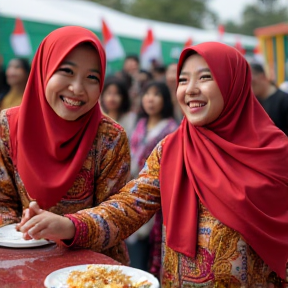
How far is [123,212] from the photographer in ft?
7.03

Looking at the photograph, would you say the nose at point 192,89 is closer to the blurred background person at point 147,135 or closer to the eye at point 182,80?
the eye at point 182,80

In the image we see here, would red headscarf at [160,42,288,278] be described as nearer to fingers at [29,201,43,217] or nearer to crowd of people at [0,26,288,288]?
crowd of people at [0,26,288,288]

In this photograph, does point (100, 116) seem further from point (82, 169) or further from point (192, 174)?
point (192, 174)

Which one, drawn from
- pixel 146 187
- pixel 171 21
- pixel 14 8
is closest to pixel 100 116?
pixel 146 187

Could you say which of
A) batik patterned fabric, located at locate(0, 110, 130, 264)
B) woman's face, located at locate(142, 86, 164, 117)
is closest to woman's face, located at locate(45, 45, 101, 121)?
batik patterned fabric, located at locate(0, 110, 130, 264)

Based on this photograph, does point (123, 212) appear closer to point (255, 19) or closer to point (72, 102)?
point (72, 102)

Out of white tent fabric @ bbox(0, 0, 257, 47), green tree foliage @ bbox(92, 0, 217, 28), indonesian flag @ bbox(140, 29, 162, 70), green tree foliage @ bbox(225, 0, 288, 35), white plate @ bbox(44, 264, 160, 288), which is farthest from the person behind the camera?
green tree foliage @ bbox(225, 0, 288, 35)

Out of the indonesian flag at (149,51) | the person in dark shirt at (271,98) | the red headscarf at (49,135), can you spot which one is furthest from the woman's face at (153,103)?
the indonesian flag at (149,51)

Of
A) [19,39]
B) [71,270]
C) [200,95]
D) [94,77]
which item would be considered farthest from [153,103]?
[19,39]

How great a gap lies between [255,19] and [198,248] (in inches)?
2191

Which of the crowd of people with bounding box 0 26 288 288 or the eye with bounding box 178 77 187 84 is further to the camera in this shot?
the eye with bounding box 178 77 187 84

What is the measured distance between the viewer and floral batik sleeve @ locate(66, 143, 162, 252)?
2.04m

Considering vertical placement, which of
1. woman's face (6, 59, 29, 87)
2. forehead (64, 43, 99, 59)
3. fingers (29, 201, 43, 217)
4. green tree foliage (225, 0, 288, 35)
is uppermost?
green tree foliage (225, 0, 288, 35)

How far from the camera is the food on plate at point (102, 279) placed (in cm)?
161
